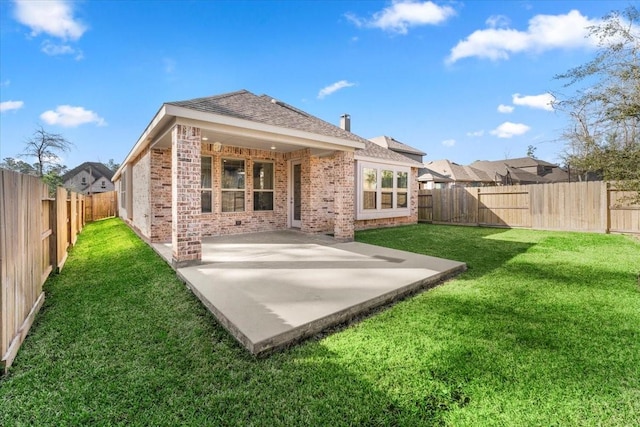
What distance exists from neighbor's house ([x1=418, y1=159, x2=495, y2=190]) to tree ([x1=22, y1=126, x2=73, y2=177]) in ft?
111

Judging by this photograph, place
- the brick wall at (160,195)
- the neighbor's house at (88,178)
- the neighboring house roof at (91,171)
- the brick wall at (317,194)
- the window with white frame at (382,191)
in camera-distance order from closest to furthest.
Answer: the brick wall at (160,195) < the brick wall at (317,194) < the window with white frame at (382,191) < the neighbor's house at (88,178) < the neighboring house roof at (91,171)

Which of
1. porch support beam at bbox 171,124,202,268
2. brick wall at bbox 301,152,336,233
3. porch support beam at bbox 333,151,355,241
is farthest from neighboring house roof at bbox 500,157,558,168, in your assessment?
porch support beam at bbox 171,124,202,268

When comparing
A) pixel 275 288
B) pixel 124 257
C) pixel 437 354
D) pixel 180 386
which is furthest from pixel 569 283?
pixel 124 257

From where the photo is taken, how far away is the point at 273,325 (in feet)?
9.41

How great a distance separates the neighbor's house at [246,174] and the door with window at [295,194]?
0.11 feet

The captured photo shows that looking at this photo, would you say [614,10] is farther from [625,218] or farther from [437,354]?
[625,218]

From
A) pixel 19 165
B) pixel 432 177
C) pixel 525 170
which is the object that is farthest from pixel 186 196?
pixel 525 170

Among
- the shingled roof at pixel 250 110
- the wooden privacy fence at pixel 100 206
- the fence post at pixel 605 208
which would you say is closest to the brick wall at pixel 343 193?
A: the shingled roof at pixel 250 110

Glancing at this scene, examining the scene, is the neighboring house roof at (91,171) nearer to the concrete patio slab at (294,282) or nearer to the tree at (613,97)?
the concrete patio slab at (294,282)

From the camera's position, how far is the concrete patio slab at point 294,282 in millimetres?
2961

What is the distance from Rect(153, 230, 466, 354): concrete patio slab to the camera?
2961 mm

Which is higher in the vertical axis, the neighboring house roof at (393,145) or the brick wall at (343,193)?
the neighboring house roof at (393,145)

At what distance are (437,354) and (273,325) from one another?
5.15ft

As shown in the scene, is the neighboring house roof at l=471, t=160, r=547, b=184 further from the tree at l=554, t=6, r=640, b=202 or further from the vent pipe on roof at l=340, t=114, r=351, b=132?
the tree at l=554, t=6, r=640, b=202
